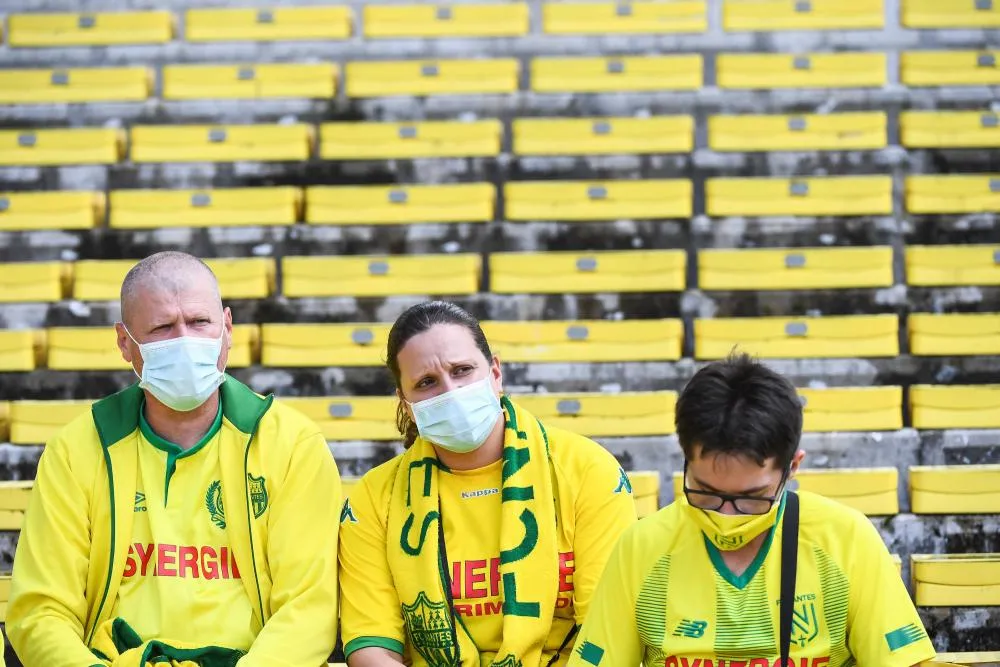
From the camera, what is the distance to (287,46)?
20.7ft

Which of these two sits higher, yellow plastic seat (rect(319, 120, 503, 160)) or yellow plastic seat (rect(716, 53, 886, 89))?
yellow plastic seat (rect(716, 53, 886, 89))

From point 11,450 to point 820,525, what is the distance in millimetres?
4306

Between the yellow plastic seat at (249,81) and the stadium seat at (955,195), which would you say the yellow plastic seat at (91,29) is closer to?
the yellow plastic seat at (249,81)

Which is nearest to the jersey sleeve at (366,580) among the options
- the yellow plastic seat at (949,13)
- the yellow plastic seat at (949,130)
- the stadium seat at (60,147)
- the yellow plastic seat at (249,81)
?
the yellow plastic seat at (249,81)

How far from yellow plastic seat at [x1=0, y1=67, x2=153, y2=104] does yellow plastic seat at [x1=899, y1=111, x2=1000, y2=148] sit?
13.6 feet

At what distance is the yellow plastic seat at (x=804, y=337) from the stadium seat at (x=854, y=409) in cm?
26

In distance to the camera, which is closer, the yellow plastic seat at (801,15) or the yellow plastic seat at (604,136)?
the yellow plastic seat at (604,136)

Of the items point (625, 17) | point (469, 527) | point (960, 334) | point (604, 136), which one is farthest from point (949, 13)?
point (469, 527)

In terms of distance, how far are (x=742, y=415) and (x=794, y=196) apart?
3.98 m

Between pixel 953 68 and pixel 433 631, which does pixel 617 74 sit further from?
pixel 433 631

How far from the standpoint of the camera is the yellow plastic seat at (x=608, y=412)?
17.3ft

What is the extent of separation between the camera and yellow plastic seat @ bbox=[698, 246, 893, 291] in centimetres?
564

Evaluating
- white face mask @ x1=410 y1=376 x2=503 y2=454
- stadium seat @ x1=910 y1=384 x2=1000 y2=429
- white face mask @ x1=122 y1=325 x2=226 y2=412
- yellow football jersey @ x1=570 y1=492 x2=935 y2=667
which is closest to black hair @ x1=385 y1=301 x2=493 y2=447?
A: white face mask @ x1=410 y1=376 x2=503 y2=454

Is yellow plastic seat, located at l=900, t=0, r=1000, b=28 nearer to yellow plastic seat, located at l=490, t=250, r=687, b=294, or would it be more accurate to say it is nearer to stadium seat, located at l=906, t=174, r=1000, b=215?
stadium seat, located at l=906, t=174, r=1000, b=215
